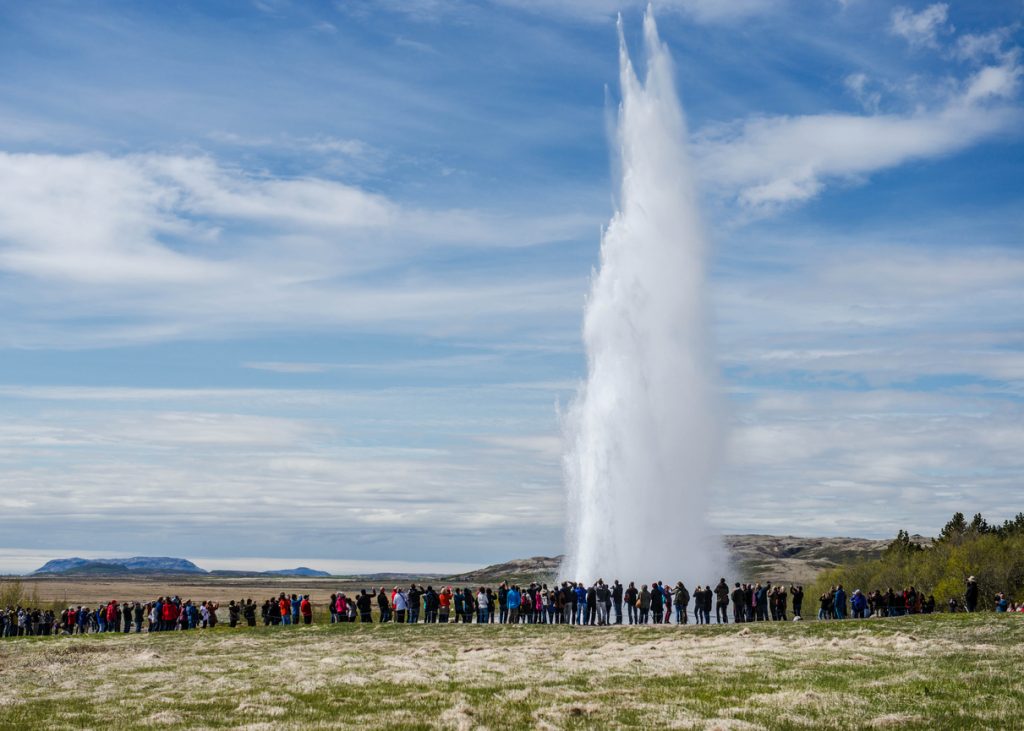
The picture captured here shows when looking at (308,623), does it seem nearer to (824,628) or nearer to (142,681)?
(142,681)

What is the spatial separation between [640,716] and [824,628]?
2323cm

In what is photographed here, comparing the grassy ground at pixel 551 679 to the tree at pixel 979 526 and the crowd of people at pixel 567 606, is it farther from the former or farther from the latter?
the tree at pixel 979 526

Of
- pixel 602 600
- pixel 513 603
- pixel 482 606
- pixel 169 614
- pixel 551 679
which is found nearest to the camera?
pixel 551 679

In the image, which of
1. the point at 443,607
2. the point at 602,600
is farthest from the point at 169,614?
the point at 602,600

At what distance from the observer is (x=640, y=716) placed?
69.4 feet

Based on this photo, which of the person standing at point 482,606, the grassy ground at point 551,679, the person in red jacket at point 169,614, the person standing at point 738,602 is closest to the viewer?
the grassy ground at point 551,679

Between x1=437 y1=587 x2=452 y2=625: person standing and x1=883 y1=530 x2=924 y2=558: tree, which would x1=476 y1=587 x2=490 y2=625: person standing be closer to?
x1=437 y1=587 x2=452 y2=625: person standing

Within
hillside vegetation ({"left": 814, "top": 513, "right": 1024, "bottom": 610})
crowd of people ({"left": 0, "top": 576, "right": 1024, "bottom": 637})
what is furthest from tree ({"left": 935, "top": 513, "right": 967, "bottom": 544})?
crowd of people ({"left": 0, "top": 576, "right": 1024, "bottom": 637})

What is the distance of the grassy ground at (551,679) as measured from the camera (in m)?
21.3

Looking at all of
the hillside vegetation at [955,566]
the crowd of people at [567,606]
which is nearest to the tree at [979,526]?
the hillside vegetation at [955,566]

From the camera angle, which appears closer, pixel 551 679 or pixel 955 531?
pixel 551 679

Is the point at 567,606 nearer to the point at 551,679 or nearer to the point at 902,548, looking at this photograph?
the point at 551,679

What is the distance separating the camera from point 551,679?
2831 cm

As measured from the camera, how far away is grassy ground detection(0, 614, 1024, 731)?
2131 cm
